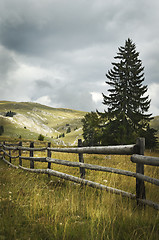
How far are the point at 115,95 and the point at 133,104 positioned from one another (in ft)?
9.74

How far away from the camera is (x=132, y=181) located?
5137 mm

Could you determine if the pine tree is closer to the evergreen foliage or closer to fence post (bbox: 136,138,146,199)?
the evergreen foliage

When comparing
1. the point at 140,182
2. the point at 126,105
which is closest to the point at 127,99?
the point at 126,105

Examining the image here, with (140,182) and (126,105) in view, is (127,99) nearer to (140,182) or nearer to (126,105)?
(126,105)

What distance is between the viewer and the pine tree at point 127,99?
23.1 m

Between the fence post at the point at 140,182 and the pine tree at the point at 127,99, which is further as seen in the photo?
the pine tree at the point at 127,99

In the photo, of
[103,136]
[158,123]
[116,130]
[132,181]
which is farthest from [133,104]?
[158,123]

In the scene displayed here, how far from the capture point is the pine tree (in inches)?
908

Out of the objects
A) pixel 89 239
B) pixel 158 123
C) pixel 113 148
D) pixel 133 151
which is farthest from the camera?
pixel 158 123

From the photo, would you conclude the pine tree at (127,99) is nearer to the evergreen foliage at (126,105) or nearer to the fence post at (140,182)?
the evergreen foliage at (126,105)

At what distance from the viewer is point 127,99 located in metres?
23.5

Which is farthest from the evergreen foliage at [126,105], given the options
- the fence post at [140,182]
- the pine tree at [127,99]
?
the fence post at [140,182]

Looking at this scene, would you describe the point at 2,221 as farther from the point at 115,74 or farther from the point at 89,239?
the point at 115,74

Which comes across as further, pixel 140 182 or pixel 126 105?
pixel 126 105
